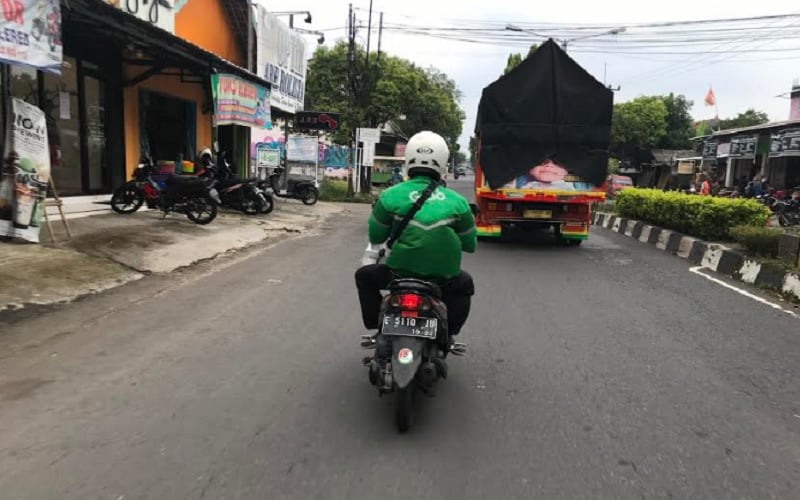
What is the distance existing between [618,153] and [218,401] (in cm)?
5523

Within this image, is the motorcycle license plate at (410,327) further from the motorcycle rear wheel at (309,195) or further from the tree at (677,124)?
the tree at (677,124)

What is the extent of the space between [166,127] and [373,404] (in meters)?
14.1

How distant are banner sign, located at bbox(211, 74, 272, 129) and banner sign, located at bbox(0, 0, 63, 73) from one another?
6.11m

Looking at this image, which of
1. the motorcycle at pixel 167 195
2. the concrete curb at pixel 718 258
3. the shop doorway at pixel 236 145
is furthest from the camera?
the shop doorway at pixel 236 145

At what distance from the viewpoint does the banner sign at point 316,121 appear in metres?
21.0

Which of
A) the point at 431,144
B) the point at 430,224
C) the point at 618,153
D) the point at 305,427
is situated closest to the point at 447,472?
the point at 305,427

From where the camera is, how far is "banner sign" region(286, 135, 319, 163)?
2120 cm

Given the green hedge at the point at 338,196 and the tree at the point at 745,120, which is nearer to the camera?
the green hedge at the point at 338,196

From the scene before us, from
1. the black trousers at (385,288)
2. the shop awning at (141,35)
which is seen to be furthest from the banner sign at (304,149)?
the black trousers at (385,288)

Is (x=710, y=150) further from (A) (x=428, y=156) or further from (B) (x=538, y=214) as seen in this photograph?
(A) (x=428, y=156)

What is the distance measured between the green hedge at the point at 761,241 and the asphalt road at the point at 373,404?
7.92ft

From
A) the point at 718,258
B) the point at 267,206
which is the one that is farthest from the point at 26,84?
the point at 718,258

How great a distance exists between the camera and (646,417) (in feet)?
12.0

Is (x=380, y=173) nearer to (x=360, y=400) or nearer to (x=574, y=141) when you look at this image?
(x=574, y=141)
